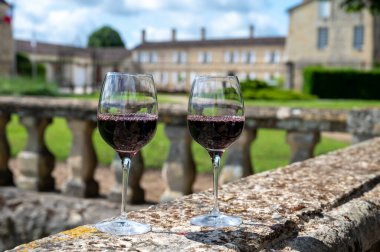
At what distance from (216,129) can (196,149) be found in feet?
24.0

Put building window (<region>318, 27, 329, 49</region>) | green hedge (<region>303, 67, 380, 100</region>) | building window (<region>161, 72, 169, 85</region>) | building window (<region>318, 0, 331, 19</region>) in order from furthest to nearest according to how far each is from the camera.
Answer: building window (<region>161, 72, 169, 85</region>)
building window (<region>318, 27, 329, 49</region>)
building window (<region>318, 0, 331, 19</region>)
green hedge (<region>303, 67, 380, 100</region>)

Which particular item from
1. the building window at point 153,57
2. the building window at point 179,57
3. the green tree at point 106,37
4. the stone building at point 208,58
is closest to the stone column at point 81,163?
the stone building at point 208,58

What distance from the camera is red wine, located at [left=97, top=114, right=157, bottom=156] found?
163 cm

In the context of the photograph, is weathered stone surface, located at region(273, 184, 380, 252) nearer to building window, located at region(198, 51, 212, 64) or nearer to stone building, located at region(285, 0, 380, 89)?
stone building, located at region(285, 0, 380, 89)

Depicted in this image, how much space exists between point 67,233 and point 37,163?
3.18 metres

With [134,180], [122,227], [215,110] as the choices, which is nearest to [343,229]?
[215,110]

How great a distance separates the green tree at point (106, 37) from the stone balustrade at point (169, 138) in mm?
78904

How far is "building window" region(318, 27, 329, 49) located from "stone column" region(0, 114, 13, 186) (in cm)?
3410

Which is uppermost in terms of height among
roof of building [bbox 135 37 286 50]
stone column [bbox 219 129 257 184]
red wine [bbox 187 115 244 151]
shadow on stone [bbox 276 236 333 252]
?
roof of building [bbox 135 37 286 50]

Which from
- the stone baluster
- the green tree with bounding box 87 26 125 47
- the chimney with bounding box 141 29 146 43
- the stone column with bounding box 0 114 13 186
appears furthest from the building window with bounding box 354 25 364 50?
the green tree with bounding box 87 26 125 47

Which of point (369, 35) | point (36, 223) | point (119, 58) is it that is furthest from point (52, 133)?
point (119, 58)

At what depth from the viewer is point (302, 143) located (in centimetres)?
409

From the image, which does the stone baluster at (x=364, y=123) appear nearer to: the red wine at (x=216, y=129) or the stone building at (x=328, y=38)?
the red wine at (x=216, y=129)

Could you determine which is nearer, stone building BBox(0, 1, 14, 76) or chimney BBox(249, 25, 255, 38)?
stone building BBox(0, 1, 14, 76)
